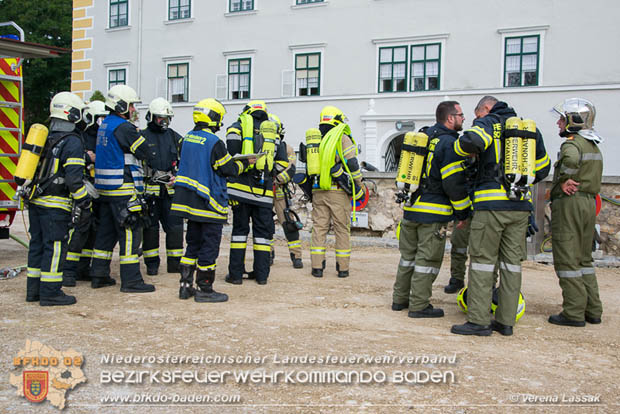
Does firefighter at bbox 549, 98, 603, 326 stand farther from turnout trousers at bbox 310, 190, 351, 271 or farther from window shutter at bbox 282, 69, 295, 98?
window shutter at bbox 282, 69, 295, 98

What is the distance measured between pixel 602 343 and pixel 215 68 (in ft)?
71.8

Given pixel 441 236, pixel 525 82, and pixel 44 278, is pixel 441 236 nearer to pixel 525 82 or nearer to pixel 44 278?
pixel 44 278

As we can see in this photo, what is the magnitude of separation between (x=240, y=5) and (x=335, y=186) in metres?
18.4

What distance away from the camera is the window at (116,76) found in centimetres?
2667

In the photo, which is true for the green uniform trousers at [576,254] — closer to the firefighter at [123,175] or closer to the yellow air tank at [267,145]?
the yellow air tank at [267,145]

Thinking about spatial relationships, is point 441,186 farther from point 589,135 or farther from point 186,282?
point 186,282

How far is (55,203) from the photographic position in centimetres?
591

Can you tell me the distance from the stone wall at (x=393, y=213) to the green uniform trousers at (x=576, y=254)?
4191 millimetres

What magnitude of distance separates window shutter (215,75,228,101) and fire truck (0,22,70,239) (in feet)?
53.5

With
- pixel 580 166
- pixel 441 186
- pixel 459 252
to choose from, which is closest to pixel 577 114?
pixel 580 166

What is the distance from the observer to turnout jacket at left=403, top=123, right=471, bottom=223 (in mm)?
5516

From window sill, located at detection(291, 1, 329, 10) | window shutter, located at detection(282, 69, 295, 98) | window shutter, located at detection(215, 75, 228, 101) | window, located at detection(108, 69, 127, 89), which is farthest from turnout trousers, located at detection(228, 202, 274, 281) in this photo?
window, located at detection(108, 69, 127, 89)

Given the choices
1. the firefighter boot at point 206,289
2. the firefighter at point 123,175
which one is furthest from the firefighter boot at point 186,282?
the firefighter at point 123,175

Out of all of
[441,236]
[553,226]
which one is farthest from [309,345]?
[553,226]
